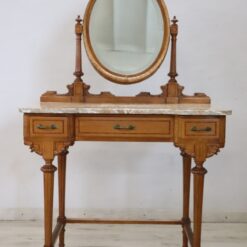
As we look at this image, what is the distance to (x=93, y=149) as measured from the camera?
252 cm

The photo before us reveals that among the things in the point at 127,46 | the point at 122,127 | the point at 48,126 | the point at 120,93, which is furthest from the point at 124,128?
the point at 120,93

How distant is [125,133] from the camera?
67.8 inches

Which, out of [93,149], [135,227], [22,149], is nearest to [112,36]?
→ [93,149]

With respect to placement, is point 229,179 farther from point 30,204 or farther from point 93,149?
point 30,204

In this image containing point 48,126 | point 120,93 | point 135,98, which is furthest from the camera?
point 120,93

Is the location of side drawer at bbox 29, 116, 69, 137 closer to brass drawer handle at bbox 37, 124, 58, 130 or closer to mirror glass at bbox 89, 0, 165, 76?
brass drawer handle at bbox 37, 124, 58, 130

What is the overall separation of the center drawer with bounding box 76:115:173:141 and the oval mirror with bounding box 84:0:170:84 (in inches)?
15.3

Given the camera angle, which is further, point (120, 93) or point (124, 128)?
point (120, 93)

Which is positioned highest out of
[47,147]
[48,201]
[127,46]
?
[127,46]

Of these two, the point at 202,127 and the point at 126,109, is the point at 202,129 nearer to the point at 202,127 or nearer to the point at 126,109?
the point at 202,127

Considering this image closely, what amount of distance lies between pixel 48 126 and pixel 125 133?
1.05 feet

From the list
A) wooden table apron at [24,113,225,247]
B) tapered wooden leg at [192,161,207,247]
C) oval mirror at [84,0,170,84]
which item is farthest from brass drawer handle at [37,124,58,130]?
tapered wooden leg at [192,161,207,247]

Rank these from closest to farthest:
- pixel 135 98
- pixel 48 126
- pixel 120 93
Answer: pixel 48 126 → pixel 135 98 → pixel 120 93

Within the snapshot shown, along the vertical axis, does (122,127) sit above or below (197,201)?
above
